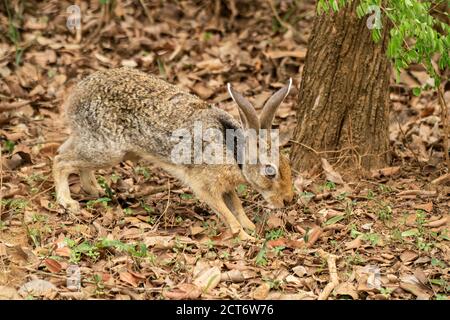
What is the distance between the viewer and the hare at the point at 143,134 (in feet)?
25.4

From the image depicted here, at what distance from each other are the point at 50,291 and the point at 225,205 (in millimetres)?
2333

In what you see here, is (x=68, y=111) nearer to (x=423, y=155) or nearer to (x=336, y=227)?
(x=336, y=227)

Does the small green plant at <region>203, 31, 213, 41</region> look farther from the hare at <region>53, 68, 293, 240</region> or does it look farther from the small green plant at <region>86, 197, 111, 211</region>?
the small green plant at <region>86, 197, 111, 211</region>

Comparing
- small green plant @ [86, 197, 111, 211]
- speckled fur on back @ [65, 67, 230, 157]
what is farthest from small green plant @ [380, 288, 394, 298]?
small green plant @ [86, 197, 111, 211]

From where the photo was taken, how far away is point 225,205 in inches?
307

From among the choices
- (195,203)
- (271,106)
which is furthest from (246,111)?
(195,203)

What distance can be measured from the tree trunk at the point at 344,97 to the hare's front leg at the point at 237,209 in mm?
1009

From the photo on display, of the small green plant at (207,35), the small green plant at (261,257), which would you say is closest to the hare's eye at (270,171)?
the small green plant at (261,257)

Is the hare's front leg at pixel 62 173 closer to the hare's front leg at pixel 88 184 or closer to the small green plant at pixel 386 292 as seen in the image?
the hare's front leg at pixel 88 184

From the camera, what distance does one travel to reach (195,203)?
332 inches

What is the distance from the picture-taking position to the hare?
775 centimetres

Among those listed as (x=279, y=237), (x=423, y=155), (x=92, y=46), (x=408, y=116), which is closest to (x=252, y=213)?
(x=279, y=237)

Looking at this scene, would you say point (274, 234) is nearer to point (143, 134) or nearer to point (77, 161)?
point (143, 134)

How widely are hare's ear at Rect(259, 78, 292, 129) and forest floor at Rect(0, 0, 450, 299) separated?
0.94m
